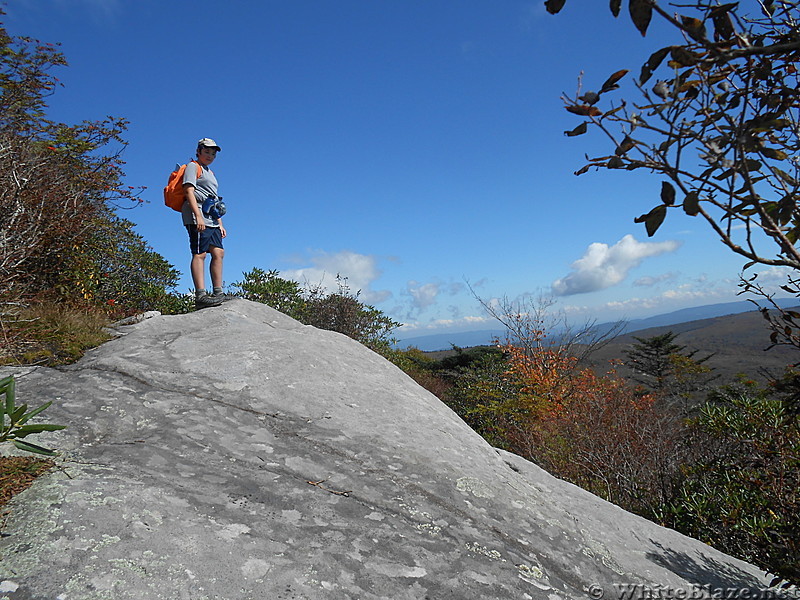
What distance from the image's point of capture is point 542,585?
72.5 inches

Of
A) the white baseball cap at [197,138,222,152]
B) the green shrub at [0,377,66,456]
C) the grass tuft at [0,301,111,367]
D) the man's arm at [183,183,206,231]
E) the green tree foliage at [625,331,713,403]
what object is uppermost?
the white baseball cap at [197,138,222,152]

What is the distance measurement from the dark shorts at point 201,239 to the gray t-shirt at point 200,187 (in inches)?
3.0

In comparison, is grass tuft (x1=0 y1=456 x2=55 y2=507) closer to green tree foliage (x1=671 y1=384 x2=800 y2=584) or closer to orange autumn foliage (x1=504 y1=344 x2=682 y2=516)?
green tree foliage (x1=671 y1=384 x2=800 y2=584)

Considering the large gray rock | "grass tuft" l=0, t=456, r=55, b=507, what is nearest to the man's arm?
the large gray rock

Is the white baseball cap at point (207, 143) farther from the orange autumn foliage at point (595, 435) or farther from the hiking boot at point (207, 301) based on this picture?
the orange autumn foliage at point (595, 435)

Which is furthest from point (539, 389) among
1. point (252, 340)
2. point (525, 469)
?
point (252, 340)

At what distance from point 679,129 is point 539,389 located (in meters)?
9.91

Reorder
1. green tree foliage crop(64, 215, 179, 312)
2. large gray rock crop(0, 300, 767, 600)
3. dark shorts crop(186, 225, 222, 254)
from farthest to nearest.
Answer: green tree foliage crop(64, 215, 179, 312) → dark shorts crop(186, 225, 222, 254) → large gray rock crop(0, 300, 767, 600)

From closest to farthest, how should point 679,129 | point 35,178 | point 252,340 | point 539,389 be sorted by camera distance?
1. point 679,129
2. point 252,340
3. point 35,178
4. point 539,389

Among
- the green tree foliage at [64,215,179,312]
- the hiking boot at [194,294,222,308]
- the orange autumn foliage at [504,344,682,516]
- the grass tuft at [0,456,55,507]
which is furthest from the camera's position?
the green tree foliage at [64,215,179,312]

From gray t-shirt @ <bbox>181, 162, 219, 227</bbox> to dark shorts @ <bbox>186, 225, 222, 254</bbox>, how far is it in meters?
0.08

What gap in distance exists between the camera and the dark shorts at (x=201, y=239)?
5.47 meters

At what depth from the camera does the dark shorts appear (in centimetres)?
547

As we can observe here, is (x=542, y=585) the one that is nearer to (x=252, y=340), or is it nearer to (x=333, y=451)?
(x=333, y=451)
